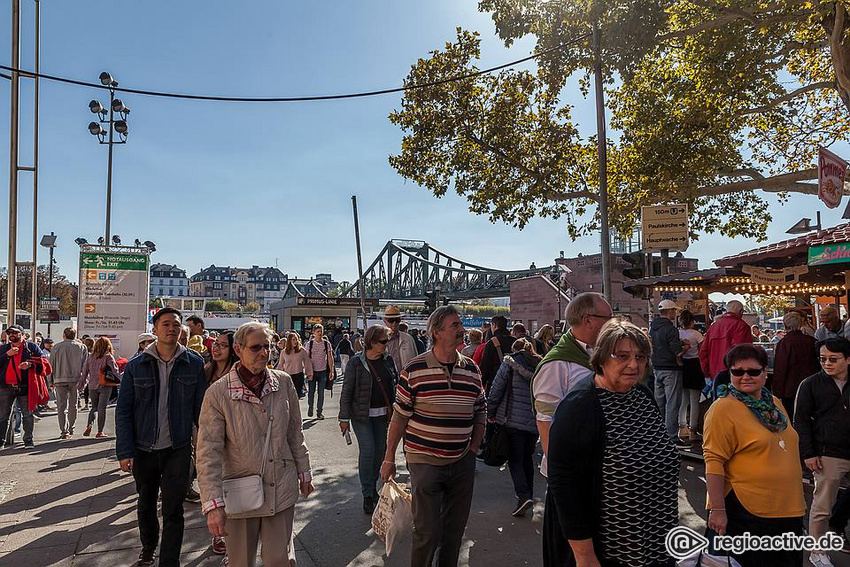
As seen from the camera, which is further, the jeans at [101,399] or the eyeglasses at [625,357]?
the jeans at [101,399]

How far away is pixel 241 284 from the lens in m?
174

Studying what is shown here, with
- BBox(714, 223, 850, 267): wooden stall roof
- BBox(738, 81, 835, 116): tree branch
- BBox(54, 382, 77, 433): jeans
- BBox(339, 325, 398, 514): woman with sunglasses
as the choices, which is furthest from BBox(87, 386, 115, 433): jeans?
BBox(738, 81, 835, 116): tree branch

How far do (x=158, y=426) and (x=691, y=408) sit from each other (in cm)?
748

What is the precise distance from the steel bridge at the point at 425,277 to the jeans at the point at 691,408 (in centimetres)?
5506

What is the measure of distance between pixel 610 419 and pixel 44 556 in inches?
173

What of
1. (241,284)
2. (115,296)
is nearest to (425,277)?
(115,296)

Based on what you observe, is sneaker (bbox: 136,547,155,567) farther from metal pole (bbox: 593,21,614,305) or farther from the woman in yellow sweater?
metal pole (bbox: 593,21,614,305)

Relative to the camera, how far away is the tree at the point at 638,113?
33.2 ft

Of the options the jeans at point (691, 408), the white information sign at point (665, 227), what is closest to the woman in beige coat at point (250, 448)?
the jeans at point (691, 408)

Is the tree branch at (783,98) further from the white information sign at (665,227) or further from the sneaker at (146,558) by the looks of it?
the sneaker at (146,558)

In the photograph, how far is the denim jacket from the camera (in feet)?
13.3

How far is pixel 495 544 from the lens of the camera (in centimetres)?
461

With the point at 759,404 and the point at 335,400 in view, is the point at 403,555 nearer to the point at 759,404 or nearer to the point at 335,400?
the point at 759,404

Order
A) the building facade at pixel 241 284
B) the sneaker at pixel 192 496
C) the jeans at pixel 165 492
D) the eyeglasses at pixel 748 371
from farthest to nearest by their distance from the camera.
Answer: the building facade at pixel 241 284, the sneaker at pixel 192 496, the jeans at pixel 165 492, the eyeglasses at pixel 748 371
